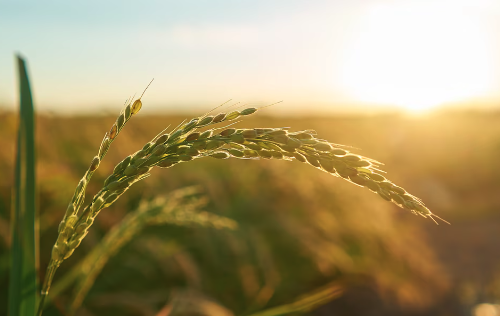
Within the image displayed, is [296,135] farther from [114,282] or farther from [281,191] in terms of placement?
[281,191]

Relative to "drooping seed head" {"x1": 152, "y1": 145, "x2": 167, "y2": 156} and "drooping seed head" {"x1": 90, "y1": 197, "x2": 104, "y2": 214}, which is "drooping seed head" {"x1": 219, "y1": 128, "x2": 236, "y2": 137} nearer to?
"drooping seed head" {"x1": 152, "y1": 145, "x2": 167, "y2": 156}

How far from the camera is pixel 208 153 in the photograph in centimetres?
81

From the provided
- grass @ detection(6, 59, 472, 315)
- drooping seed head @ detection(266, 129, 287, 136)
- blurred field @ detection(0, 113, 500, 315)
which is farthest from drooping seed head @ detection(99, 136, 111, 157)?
blurred field @ detection(0, 113, 500, 315)

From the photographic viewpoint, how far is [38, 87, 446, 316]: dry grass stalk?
0.77 meters

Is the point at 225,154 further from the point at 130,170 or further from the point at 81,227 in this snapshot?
the point at 81,227

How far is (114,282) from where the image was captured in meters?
2.95

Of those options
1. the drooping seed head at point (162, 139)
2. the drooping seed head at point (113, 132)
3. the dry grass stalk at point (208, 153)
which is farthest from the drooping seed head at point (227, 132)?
the drooping seed head at point (113, 132)

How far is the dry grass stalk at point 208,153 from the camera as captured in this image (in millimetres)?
770

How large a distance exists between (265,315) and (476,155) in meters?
12.6

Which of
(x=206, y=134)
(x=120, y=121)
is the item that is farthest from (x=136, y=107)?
(x=206, y=134)

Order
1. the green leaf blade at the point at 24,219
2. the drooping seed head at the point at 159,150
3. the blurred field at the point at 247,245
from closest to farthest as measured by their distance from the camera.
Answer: the drooping seed head at the point at 159,150 < the green leaf blade at the point at 24,219 < the blurred field at the point at 247,245

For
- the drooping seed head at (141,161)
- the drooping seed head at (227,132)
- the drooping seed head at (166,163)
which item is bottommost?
the drooping seed head at (166,163)

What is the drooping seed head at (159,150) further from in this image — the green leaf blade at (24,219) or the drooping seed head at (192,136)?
the green leaf blade at (24,219)

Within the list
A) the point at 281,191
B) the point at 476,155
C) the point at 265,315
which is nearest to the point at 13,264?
the point at 265,315
